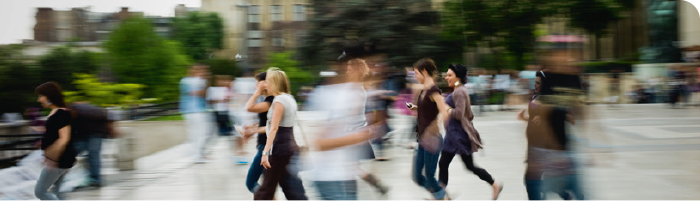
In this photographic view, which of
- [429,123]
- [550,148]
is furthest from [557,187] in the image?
[429,123]

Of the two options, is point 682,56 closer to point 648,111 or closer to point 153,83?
point 648,111

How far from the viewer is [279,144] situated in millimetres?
4852

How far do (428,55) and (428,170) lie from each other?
27.1m

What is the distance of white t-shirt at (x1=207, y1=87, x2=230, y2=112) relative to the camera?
9195 millimetres

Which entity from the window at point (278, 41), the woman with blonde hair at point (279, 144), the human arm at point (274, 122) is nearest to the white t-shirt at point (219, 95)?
the woman with blonde hair at point (279, 144)

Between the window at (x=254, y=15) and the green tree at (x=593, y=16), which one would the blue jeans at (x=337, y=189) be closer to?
the green tree at (x=593, y=16)

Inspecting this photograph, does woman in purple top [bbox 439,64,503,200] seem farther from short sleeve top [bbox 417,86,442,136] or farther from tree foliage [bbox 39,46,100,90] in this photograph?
tree foliage [bbox 39,46,100,90]

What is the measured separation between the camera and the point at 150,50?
1774 inches

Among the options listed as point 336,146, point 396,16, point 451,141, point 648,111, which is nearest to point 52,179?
point 336,146

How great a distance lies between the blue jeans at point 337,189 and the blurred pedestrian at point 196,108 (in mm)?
5456

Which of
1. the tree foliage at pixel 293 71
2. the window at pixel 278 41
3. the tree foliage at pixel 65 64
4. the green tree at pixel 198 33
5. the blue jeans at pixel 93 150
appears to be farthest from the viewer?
the window at pixel 278 41

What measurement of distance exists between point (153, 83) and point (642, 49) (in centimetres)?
3289

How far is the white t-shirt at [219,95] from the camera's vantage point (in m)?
9.20

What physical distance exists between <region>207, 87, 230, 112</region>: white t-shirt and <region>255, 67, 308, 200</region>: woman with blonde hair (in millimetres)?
4349
